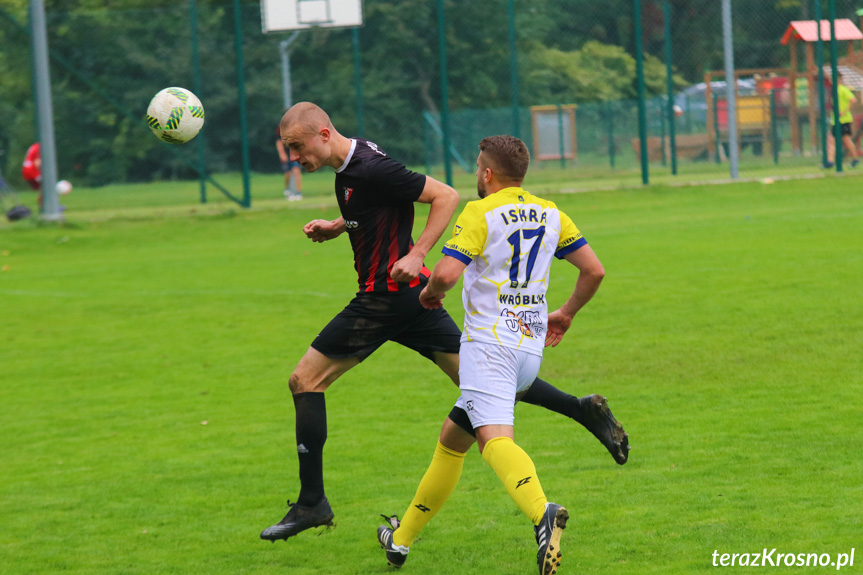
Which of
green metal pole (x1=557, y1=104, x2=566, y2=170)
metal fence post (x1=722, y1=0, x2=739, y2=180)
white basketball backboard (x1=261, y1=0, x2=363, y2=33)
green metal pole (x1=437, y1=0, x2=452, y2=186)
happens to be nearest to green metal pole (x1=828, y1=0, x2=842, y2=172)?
metal fence post (x1=722, y1=0, x2=739, y2=180)

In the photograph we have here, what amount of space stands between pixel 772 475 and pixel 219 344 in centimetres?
680

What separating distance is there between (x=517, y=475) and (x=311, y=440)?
1.24m

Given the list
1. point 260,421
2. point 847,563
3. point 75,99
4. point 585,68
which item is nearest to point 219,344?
point 260,421

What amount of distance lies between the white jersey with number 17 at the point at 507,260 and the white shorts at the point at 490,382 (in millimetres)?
46

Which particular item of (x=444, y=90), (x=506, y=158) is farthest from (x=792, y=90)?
(x=506, y=158)

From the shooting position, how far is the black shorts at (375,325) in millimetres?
5477

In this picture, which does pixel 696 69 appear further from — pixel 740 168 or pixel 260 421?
pixel 260 421

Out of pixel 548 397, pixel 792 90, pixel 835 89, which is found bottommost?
pixel 548 397

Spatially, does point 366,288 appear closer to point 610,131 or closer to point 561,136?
point 610,131

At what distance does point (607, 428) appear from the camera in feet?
17.0

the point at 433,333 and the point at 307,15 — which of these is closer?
the point at 433,333

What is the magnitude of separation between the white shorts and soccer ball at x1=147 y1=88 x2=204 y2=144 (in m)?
2.95

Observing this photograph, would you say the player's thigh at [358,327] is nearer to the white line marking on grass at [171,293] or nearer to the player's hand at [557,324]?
the player's hand at [557,324]

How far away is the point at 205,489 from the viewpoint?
6.57m
